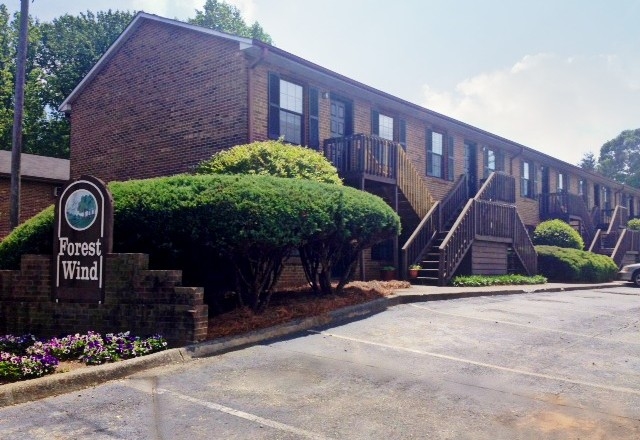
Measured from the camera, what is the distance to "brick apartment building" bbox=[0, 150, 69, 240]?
19.0 metres

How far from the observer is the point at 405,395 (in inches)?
218

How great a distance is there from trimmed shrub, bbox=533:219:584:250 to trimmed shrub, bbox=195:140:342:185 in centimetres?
1499

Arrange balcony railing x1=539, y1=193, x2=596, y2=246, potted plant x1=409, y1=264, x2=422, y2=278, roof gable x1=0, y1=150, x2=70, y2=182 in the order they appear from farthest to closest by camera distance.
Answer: balcony railing x1=539, y1=193, x2=596, y2=246, roof gable x1=0, y1=150, x2=70, y2=182, potted plant x1=409, y1=264, x2=422, y2=278

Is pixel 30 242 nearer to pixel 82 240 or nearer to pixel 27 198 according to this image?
pixel 82 240

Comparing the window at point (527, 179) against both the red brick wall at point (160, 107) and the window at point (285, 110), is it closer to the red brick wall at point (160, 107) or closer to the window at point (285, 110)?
the window at point (285, 110)

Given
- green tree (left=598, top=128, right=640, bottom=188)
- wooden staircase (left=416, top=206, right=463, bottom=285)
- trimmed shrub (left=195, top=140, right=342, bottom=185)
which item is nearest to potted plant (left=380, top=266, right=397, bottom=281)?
A: wooden staircase (left=416, top=206, right=463, bottom=285)

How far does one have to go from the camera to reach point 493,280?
16375mm

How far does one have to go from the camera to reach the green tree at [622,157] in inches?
2960

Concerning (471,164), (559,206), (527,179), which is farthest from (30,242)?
(559,206)

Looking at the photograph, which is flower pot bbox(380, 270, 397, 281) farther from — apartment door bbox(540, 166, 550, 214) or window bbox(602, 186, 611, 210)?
window bbox(602, 186, 611, 210)

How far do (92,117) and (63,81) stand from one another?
17604 millimetres

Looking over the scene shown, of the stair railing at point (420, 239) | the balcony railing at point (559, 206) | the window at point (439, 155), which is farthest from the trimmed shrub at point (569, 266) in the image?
the balcony railing at point (559, 206)

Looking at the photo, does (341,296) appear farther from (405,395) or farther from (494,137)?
(494,137)

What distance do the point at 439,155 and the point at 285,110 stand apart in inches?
307
